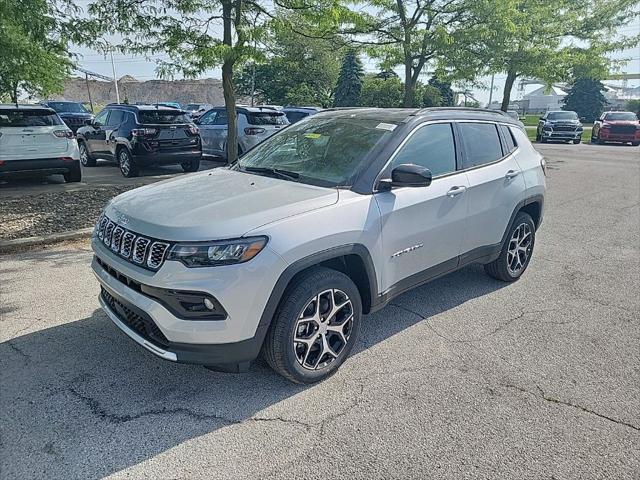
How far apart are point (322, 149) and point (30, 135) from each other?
7.24 m

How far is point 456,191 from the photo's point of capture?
12.5ft

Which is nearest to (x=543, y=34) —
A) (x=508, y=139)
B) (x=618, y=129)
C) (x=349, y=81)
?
(x=618, y=129)

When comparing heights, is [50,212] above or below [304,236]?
below

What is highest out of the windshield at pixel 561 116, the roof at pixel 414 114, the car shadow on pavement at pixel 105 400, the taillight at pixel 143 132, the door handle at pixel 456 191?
the windshield at pixel 561 116

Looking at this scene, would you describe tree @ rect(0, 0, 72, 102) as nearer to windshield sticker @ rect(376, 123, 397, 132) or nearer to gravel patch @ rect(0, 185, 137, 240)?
gravel patch @ rect(0, 185, 137, 240)

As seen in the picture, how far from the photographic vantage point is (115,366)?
3.19m

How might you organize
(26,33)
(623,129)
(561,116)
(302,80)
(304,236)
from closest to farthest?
(304,236)
(26,33)
(623,129)
(561,116)
(302,80)

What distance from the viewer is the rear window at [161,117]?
Result: 10.5 metres

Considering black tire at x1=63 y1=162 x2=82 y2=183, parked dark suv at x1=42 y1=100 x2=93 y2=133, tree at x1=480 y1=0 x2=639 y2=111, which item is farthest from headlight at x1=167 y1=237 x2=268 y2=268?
parked dark suv at x1=42 y1=100 x2=93 y2=133

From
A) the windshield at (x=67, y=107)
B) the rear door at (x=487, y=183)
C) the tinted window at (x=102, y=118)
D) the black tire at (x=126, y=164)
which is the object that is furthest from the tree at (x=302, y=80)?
the rear door at (x=487, y=183)

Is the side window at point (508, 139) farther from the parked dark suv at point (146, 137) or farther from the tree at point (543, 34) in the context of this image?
the tree at point (543, 34)

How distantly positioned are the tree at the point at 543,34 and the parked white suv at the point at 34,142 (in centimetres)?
1157

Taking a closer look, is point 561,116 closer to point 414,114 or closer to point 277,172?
point 414,114

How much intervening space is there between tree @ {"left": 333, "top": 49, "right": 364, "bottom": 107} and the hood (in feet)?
Answer: 114
